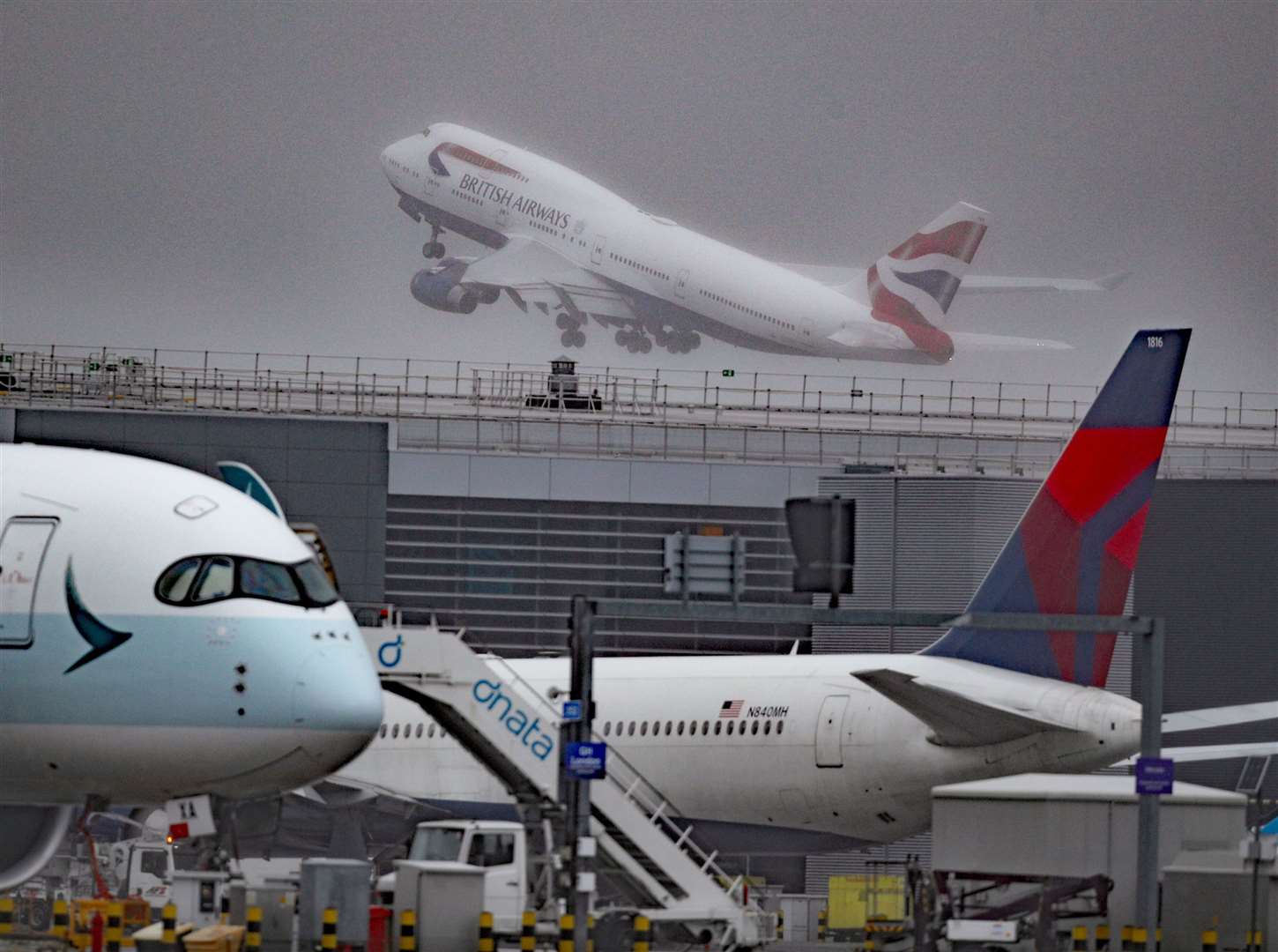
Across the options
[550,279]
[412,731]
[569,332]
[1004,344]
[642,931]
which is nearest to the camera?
[642,931]

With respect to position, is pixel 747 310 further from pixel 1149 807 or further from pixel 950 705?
pixel 1149 807

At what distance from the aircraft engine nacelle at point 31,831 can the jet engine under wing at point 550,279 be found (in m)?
59.4

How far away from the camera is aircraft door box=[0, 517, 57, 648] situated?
72.2 ft

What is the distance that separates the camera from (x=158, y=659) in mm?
22047

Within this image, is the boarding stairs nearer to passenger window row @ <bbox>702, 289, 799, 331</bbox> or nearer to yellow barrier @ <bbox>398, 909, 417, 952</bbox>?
yellow barrier @ <bbox>398, 909, 417, 952</bbox>

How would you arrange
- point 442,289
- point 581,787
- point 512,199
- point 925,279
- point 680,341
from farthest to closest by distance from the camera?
1. point 512,199
2. point 680,341
3. point 925,279
4. point 442,289
5. point 581,787

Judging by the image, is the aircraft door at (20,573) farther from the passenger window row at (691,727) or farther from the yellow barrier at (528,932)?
the passenger window row at (691,727)

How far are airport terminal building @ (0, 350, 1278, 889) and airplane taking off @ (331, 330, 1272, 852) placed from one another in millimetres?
9703

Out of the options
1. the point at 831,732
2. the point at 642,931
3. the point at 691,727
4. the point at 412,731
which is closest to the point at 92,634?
the point at 642,931

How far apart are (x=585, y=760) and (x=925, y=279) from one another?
186 feet

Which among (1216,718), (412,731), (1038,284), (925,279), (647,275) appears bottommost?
(412,731)

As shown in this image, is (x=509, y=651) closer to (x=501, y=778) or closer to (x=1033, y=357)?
(x=501, y=778)

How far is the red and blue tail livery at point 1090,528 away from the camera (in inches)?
1299

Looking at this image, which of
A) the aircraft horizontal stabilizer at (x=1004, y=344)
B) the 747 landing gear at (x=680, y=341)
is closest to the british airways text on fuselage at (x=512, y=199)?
the 747 landing gear at (x=680, y=341)
